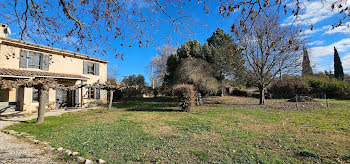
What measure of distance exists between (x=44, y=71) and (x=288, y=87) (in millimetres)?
26813

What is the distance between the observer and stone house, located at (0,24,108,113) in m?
11.2

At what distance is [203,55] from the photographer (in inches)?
811

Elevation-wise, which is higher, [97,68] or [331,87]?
[97,68]

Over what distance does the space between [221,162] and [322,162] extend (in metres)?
2.23

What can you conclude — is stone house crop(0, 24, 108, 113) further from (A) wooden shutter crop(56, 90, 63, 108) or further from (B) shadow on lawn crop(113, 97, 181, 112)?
(B) shadow on lawn crop(113, 97, 181, 112)

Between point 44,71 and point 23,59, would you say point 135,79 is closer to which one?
point 44,71

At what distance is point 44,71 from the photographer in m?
13.2

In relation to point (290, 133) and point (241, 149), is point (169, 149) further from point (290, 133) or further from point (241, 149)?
point (290, 133)

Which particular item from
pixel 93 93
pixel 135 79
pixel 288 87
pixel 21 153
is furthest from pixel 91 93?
pixel 288 87

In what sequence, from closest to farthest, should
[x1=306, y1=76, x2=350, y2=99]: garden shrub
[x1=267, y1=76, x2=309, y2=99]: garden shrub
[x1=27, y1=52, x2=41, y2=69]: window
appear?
[x1=27, y1=52, x2=41, y2=69]: window, [x1=306, y1=76, x2=350, y2=99]: garden shrub, [x1=267, y1=76, x2=309, y2=99]: garden shrub

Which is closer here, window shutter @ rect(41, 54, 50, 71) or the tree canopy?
window shutter @ rect(41, 54, 50, 71)

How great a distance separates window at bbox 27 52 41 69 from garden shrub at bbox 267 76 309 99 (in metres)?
24.8

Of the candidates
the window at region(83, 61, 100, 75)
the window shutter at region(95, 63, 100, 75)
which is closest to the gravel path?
the window at region(83, 61, 100, 75)

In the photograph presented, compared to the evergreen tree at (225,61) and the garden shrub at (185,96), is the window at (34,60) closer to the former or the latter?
the garden shrub at (185,96)
